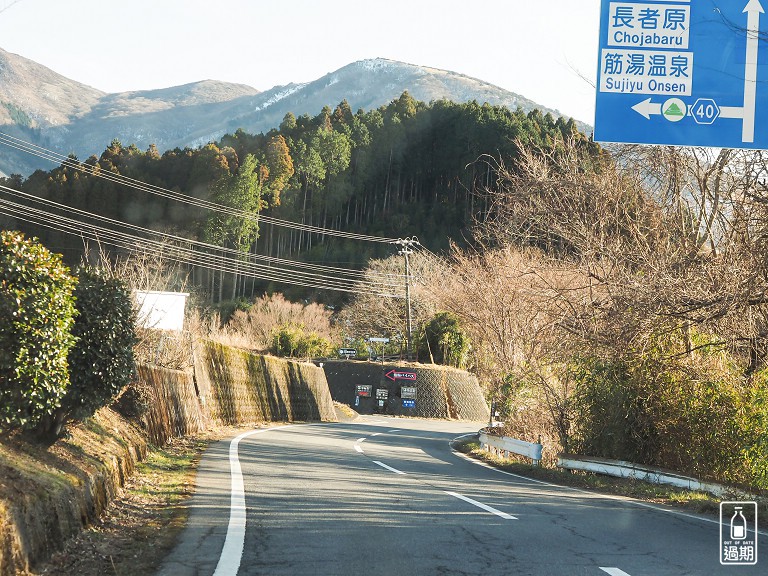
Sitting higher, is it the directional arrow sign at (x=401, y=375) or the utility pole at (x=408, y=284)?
the utility pole at (x=408, y=284)

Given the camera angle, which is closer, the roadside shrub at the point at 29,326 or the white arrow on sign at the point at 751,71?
the roadside shrub at the point at 29,326

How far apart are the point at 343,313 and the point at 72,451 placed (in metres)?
65.1

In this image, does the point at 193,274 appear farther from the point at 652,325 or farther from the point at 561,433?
the point at 652,325

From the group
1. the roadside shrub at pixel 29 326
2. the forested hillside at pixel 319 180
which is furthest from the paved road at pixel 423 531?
the forested hillside at pixel 319 180

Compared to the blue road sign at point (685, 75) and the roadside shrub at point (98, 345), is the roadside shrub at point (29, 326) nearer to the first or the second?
the roadside shrub at point (98, 345)

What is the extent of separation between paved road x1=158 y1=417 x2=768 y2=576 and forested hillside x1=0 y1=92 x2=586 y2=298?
4818cm

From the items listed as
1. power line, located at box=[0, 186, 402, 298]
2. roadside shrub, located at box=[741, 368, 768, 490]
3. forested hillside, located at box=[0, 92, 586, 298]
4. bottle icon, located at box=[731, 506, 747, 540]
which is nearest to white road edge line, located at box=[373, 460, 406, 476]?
bottle icon, located at box=[731, 506, 747, 540]

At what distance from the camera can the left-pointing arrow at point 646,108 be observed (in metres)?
10.2

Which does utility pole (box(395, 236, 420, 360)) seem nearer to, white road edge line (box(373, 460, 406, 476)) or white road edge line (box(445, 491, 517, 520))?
white road edge line (box(373, 460, 406, 476))

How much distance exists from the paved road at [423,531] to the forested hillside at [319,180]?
158ft

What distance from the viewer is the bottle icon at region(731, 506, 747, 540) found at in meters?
8.76

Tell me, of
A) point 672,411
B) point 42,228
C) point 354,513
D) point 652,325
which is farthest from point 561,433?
point 42,228

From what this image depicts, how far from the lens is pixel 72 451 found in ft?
28.1

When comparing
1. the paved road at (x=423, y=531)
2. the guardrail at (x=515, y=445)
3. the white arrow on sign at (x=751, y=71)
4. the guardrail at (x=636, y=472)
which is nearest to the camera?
the paved road at (x=423, y=531)
